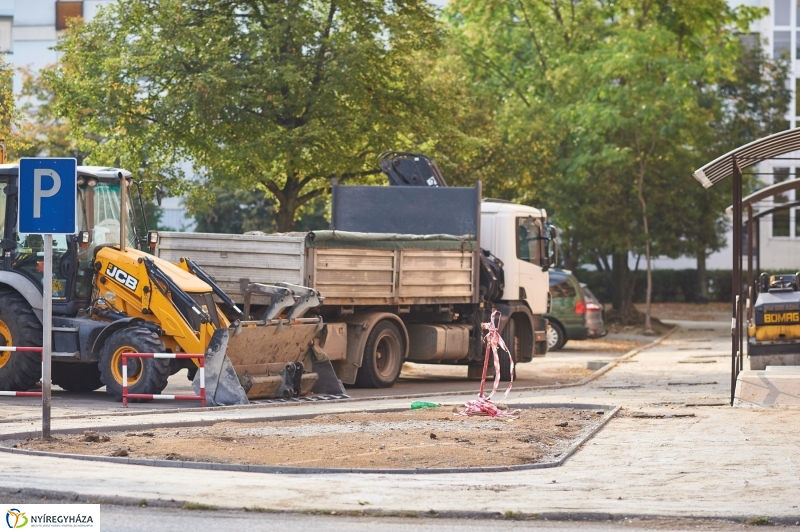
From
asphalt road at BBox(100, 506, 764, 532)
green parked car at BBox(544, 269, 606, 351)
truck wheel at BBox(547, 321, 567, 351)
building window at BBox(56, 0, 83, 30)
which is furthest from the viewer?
building window at BBox(56, 0, 83, 30)

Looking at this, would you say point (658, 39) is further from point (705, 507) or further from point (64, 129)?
point (705, 507)

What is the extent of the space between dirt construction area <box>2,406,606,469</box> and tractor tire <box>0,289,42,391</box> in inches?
175

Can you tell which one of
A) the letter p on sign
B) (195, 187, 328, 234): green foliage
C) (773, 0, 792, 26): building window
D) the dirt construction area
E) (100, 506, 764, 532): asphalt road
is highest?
(773, 0, 792, 26): building window

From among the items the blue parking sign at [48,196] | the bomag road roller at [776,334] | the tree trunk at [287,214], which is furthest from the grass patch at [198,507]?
the tree trunk at [287,214]

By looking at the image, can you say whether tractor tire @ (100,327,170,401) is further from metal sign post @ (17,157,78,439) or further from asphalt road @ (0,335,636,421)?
metal sign post @ (17,157,78,439)

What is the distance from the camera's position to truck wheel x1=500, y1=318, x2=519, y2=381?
23.7 m

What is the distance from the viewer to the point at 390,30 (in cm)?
3047

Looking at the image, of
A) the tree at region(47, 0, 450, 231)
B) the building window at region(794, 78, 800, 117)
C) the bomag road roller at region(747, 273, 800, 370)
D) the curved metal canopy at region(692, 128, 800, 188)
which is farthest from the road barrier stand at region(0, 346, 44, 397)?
the building window at region(794, 78, 800, 117)

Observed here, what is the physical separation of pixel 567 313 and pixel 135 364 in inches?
691

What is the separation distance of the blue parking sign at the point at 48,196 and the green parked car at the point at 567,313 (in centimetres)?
2153

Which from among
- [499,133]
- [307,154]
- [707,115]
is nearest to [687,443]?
[307,154]

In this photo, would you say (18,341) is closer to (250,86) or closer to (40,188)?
(40,188)

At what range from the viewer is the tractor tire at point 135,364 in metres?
17.1

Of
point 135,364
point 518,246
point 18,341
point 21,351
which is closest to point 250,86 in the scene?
point 518,246
